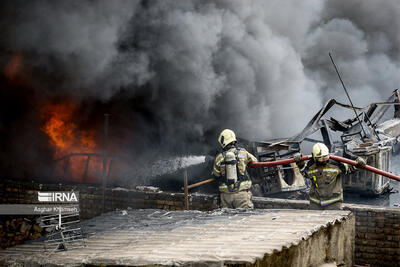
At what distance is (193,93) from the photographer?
16375 millimetres

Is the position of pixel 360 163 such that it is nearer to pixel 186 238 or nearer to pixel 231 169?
pixel 231 169

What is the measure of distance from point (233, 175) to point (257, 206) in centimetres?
93

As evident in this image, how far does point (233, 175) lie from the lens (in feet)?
22.9

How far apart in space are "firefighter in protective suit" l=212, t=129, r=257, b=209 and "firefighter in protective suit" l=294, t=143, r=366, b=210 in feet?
3.60

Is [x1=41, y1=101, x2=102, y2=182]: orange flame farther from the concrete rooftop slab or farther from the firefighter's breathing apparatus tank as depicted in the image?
the concrete rooftop slab

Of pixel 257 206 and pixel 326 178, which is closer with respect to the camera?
pixel 326 178

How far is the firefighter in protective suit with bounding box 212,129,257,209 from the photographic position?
6980 mm

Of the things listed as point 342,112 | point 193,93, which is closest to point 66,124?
point 193,93

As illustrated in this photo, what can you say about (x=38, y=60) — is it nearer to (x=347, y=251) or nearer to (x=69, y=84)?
(x=69, y=84)

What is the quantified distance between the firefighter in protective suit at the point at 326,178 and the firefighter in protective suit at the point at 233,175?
1097 millimetres

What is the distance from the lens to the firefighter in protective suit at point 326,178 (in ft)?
21.3

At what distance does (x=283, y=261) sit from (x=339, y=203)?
311 centimetres

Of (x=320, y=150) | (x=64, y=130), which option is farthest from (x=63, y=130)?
(x=320, y=150)

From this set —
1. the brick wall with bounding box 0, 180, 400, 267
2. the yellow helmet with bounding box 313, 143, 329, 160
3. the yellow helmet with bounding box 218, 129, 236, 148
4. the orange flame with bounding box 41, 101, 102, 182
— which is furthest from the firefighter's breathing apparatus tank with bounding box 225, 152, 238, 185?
the orange flame with bounding box 41, 101, 102, 182
